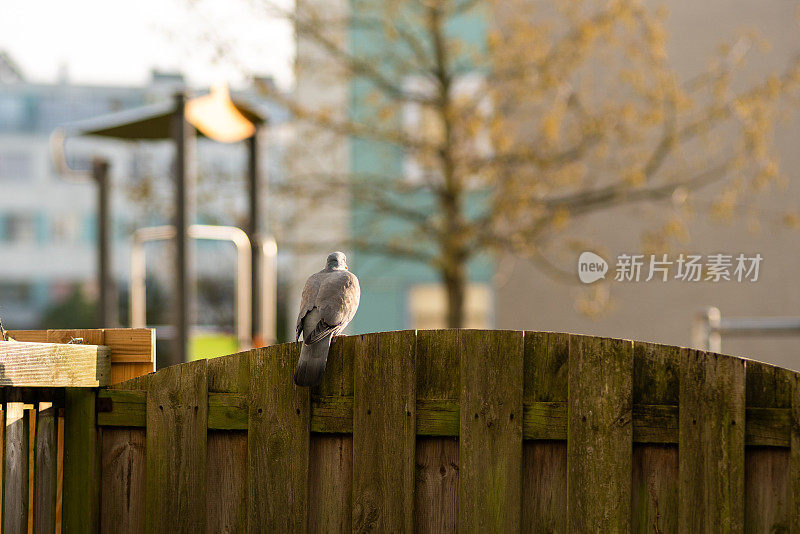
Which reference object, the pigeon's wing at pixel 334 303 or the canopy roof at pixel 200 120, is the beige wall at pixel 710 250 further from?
the pigeon's wing at pixel 334 303

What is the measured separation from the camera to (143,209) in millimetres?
13297

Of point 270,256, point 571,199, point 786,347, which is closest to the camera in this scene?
point 270,256

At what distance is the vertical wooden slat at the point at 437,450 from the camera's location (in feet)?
10.2

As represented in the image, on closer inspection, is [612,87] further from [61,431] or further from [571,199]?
[61,431]

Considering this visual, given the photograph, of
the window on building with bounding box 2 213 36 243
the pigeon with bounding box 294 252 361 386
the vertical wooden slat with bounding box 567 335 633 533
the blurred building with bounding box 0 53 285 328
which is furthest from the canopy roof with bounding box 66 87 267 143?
the window on building with bounding box 2 213 36 243

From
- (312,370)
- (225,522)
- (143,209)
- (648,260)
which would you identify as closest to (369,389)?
(312,370)

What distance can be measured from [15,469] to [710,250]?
13.0m

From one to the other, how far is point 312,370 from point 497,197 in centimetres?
922

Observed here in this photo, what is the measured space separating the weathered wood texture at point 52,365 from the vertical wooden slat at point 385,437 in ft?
2.79

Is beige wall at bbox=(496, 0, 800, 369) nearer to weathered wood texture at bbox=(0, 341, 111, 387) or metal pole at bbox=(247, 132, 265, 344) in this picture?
metal pole at bbox=(247, 132, 265, 344)

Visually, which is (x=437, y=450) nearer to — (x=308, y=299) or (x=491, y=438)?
(x=491, y=438)

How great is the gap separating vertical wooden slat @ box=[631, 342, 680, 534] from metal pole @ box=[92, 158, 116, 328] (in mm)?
9110

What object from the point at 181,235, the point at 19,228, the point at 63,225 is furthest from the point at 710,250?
the point at 19,228

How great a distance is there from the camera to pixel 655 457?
3.04 m
